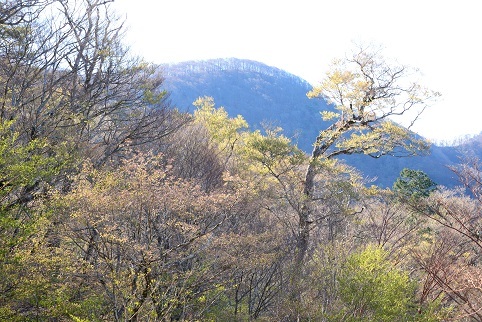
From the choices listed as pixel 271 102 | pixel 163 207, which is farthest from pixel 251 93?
pixel 163 207

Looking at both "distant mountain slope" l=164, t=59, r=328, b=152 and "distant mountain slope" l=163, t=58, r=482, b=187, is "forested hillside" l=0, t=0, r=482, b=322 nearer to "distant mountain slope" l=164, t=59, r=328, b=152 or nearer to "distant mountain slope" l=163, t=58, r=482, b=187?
"distant mountain slope" l=163, t=58, r=482, b=187

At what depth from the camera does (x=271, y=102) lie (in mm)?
146875

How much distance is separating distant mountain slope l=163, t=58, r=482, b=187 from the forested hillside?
4034 inches

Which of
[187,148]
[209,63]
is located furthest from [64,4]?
[209,63]

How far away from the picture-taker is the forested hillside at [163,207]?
7.71 m

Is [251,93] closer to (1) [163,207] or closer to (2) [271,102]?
(2) [271,102]

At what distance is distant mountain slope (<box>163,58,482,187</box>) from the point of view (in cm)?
12381

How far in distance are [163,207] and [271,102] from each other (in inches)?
5543

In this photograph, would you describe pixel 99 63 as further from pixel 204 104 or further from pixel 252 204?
pixel 204 104

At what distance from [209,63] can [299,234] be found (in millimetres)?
160359

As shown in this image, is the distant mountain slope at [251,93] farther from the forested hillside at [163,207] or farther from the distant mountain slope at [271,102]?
the forested hillside at [163,207]

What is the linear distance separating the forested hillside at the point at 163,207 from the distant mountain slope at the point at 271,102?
102 meters

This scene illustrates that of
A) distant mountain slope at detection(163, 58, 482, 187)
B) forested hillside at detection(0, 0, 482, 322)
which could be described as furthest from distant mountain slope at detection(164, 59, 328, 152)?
forested hillside at detection(0, 0, 482, 322)

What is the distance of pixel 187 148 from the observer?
1755 centimetres
